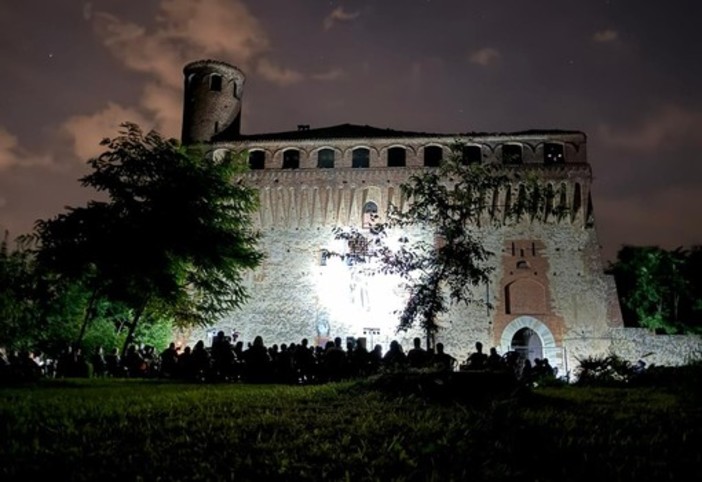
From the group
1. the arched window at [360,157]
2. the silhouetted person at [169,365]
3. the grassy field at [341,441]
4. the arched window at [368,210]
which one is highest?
the arched window at [360,157]

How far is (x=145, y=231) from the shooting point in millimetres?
19188

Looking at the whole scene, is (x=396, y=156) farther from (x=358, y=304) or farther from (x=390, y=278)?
(x=358, y=304)

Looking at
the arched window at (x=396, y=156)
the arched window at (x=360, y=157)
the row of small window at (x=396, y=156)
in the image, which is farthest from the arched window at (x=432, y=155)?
the arched window at (x=360, y=157)

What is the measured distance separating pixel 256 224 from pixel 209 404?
27.0 meters

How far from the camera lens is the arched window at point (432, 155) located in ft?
113

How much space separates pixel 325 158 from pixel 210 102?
7816 millimetres

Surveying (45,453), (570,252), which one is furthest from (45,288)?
(570,252)

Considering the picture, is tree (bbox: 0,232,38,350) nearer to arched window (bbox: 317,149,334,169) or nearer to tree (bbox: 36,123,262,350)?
tree (bbox: 36,123,262,350)

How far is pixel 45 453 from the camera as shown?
5.13m

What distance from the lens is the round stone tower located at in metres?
36.2

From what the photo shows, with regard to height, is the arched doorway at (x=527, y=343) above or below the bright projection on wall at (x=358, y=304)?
below

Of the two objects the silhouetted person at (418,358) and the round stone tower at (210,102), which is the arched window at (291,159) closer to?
the round stone tower at (210,102)

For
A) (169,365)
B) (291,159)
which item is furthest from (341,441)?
(291,159)

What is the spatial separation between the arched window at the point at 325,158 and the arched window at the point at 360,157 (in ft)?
4.24
